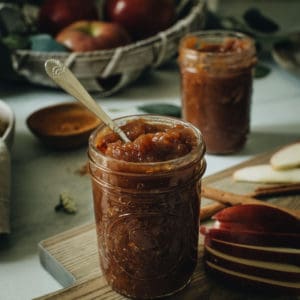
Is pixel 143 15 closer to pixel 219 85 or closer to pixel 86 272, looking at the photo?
pixel 219 85

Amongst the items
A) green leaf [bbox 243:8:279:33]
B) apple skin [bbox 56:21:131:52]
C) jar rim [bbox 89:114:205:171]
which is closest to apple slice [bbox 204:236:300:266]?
jar rim [bbox 89:114:205:171]

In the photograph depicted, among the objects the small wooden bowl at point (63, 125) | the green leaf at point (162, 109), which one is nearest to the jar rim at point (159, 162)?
the small wooden bowl at point (63, 125)

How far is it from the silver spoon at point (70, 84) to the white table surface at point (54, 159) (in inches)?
9.9

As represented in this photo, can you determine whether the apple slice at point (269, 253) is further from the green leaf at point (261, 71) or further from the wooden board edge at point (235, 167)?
the green leaf at point (261, 71)

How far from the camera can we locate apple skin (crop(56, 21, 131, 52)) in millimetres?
1465

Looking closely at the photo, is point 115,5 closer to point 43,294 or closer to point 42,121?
point 42,121

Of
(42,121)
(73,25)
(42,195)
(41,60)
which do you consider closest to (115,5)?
(73,25)

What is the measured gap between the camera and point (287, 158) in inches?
42.5

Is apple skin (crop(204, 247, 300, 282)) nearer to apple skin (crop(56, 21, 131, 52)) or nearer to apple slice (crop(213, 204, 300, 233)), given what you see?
apple slice (crop(213, 204, 300, 233))

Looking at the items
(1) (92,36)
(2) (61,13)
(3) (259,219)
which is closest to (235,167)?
(3) (259,219)

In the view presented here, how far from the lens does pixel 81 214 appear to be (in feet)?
3.40

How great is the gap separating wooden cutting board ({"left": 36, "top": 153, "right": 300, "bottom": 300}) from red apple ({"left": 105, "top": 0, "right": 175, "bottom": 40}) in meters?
0.72

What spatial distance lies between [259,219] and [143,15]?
0.88m

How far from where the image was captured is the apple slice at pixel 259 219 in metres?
0.83
